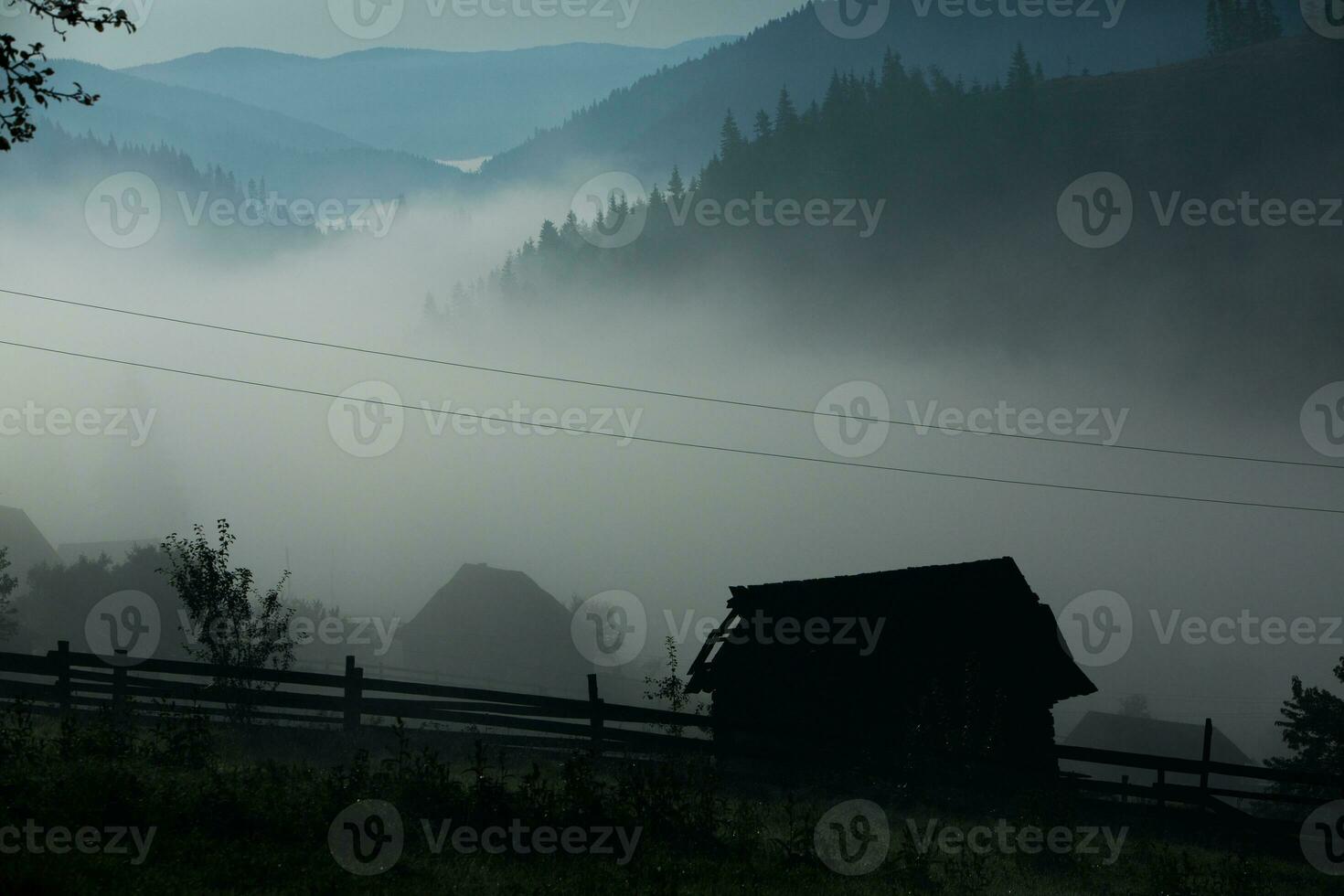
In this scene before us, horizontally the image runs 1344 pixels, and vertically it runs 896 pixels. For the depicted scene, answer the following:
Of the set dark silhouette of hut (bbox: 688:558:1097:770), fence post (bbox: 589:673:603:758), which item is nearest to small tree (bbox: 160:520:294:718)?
fence post (bbox: 589:673:603:758)

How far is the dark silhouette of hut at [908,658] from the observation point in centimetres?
2578

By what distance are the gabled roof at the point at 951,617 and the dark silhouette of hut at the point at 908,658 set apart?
26mm

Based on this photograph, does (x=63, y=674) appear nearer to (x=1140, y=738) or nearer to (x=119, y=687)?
(x=119, y=687)

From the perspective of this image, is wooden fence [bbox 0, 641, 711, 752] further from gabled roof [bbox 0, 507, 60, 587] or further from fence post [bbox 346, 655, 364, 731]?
gabled roof [bbox 0, 507, 60, 587]

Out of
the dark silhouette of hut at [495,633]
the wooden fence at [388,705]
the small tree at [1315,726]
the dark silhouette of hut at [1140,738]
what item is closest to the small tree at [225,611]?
the wooden fence at [388,705]

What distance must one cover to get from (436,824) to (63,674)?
35.8 ft

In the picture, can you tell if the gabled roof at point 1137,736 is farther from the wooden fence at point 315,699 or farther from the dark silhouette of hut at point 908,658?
the wooden fence at point 315,699

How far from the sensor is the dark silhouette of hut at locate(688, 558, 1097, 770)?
25781mm

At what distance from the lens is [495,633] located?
366 feet

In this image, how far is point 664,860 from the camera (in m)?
12.8

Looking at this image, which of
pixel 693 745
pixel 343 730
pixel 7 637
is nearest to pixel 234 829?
pixel 343 730

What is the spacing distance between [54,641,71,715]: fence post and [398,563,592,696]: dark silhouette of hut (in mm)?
87047

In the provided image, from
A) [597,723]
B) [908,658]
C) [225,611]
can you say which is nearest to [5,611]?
[225,611]

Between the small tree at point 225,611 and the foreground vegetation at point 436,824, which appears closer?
the foreground vegetation at point 436,824
